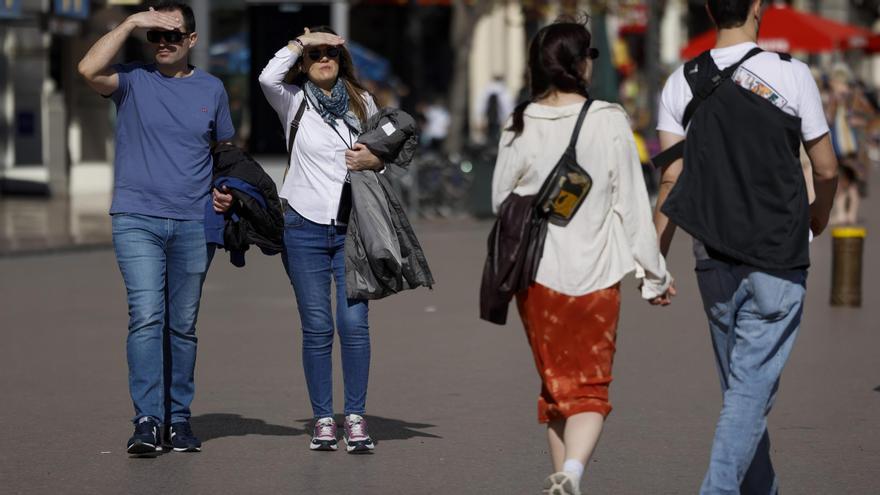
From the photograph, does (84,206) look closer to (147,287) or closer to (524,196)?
(147,287)

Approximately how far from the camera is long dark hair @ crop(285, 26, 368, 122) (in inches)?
289

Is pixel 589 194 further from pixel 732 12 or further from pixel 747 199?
pixel 732 12

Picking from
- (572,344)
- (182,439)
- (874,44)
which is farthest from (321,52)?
(874,44)

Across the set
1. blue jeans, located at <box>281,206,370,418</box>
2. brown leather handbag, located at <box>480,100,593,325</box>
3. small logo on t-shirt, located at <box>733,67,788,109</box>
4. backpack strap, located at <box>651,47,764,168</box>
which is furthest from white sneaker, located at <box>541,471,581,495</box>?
blue jeans, located at <box>281,206,370,418</box>

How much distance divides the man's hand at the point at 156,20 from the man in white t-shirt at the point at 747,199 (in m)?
2.32

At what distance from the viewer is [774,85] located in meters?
5.46

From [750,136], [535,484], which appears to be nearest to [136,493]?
[535,484]

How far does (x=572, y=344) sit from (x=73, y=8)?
2059 cm

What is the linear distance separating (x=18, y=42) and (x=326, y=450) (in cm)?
2084

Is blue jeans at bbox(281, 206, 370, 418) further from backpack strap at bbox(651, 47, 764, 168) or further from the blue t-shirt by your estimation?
backpack strap at bbox(651, 47, 764, 168)

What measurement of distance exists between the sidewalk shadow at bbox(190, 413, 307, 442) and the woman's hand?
1290 mm

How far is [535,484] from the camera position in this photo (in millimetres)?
6758

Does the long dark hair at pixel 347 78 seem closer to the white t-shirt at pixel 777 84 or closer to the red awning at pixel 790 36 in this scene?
the white t-shirt at pixel 777 84

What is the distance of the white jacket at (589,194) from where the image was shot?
569cm
